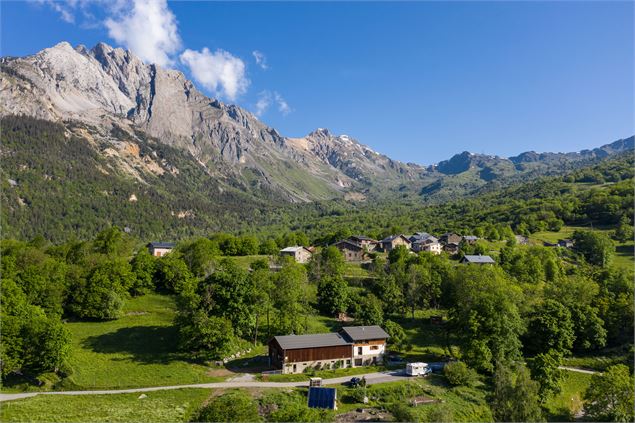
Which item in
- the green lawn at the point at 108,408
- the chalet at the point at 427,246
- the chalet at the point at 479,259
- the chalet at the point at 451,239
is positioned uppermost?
the chalet at the point at 451,239

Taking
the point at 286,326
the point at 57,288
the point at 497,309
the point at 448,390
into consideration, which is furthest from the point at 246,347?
the point at 497,309

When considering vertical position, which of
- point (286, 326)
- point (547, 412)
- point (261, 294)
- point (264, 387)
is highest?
point (261, 294)

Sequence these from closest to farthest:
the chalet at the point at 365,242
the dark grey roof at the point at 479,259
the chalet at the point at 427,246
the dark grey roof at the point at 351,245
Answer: the dark grey roof at the point at 479,259 → the dark grey roof at the point at 351,245 → the chalet at the point at 427,246 → the chalet at the point at 365,242

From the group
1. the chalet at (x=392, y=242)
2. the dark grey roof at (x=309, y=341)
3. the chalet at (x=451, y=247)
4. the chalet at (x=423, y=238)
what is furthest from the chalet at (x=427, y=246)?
the dark grey roof at (x=309, y=341)

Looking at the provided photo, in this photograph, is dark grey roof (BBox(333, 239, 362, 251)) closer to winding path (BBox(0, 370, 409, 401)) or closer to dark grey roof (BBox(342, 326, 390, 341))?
dark grey roof (BBox(342, 326, 390, 341))

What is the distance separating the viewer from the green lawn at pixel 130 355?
48.5m

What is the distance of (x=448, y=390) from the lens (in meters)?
49.9

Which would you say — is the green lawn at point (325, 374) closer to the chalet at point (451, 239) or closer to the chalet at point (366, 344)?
the chalet at point (366, 344)

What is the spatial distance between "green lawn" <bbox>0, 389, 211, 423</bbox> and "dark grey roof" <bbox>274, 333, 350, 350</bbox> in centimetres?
1333

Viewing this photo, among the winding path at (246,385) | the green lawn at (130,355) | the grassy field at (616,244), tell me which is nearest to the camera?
the winding path at (246,385)

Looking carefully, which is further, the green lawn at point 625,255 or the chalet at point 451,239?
the chalet at point 451,239

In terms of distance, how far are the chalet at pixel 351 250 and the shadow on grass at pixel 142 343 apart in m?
67.8

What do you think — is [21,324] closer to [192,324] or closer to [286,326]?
[192,324]

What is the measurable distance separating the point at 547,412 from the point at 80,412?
174 feet
